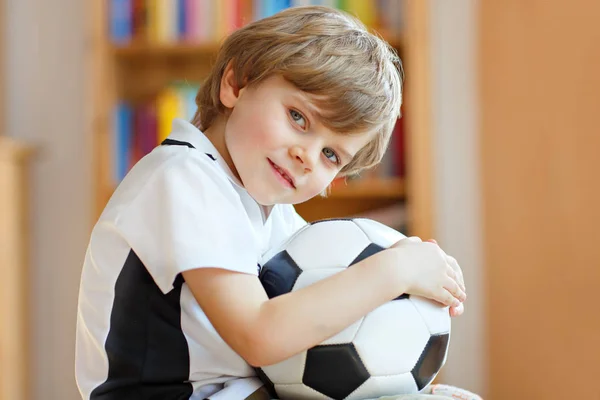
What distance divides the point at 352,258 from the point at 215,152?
0.84 ft

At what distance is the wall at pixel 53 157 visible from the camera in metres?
2.98

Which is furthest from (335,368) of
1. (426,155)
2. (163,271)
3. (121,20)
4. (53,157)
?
(53,157)

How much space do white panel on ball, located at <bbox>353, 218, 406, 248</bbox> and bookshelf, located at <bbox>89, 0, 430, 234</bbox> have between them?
137cm

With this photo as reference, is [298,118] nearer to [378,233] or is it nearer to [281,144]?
[281,144]

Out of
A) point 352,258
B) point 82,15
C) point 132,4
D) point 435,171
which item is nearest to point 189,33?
point 132,4

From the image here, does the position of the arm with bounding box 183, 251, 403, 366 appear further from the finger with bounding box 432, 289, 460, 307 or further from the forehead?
the forehead

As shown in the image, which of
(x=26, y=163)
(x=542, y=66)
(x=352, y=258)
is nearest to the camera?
(x=352, y=258)

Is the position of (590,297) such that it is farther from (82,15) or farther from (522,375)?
(82,15)

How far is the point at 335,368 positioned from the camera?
3.26 ft

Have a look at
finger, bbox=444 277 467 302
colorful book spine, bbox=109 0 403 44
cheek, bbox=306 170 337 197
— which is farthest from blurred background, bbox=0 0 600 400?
cheek, bbox=306 170 337 197

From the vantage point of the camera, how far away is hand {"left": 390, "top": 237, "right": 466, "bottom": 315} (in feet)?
3.31

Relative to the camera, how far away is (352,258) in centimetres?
104

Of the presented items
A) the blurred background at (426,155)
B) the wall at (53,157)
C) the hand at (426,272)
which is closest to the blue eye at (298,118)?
the hand at (426,272)

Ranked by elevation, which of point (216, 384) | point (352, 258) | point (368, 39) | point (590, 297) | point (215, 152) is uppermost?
point (368, 39)
